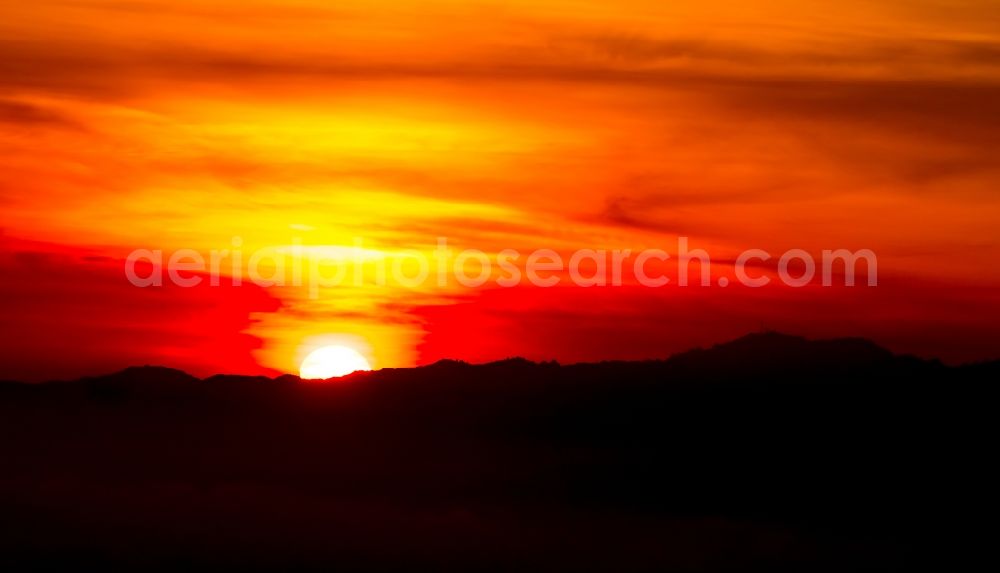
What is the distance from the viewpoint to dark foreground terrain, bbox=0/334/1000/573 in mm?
104375

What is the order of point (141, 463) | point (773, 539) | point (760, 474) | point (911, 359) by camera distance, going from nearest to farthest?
1. point (773, 539)
2. point (760, 474)
3. point (141, 463)
4. point (911, 359)

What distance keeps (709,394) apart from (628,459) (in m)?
18.7

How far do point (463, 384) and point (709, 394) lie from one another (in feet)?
93.6

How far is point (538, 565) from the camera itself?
98.6 m

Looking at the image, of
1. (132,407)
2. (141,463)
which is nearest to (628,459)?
(141,463)

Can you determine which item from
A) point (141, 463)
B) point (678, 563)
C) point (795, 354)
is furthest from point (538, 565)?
point (795, 354)

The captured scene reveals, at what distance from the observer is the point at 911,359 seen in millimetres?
151500

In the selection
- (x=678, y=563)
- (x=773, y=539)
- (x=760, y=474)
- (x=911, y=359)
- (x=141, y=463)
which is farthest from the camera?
(x=911, y=359)

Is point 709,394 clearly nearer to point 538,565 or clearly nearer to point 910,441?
point 910,441

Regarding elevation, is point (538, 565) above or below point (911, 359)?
below

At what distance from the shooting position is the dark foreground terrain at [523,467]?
104 metres

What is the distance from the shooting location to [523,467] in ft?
431

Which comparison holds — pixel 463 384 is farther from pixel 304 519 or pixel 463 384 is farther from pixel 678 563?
pixel 678 563

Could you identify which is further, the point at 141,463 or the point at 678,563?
the point at 141,463
